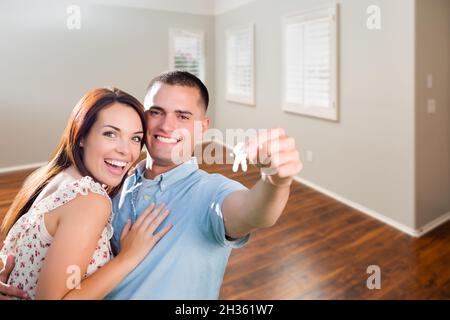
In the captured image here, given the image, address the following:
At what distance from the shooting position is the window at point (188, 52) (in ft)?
1.92

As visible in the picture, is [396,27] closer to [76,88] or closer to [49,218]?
[76,88]

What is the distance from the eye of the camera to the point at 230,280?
144cm

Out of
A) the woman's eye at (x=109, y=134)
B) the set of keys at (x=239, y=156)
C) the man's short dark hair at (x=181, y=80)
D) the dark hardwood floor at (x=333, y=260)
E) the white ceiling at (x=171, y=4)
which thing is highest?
the white ceiling at (x=171, y=4)

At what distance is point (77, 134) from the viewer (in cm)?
34

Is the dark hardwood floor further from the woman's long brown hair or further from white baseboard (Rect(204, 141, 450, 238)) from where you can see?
the woman's long brown hair

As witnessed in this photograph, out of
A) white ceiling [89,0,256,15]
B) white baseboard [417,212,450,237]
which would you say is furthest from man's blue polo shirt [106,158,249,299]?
white baseboard [417,212,450,237]

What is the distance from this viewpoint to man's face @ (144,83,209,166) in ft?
1.24

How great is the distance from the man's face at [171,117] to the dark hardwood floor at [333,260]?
1064 mm

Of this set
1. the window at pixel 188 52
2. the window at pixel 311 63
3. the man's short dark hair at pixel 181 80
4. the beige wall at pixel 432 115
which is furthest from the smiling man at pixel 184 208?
the window at pixel 311 63

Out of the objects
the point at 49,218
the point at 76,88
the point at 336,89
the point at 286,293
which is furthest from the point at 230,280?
the point at 336,89

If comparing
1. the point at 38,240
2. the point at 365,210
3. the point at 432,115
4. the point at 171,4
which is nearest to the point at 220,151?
the point at 38,240

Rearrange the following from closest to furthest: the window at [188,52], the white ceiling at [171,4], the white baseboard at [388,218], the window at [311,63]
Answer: the window at [188,52]
the white ceiling at [171,4]
the white baseboard at [388,218]
the window at [311,63]

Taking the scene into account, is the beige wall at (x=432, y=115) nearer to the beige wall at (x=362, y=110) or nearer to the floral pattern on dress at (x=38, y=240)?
the beige wall at (x=362, y=110)

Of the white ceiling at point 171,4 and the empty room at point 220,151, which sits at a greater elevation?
the white ceiling at point 171,4
